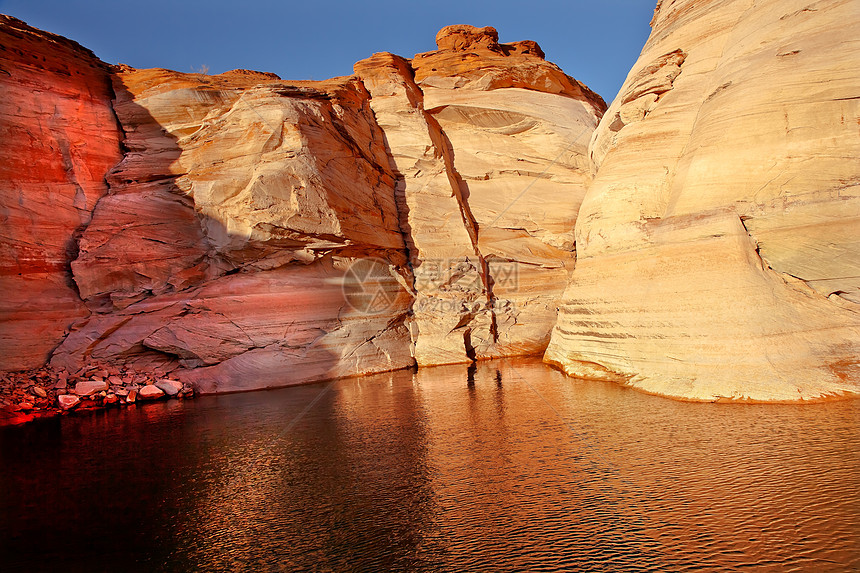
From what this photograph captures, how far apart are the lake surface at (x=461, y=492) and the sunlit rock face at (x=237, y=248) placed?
4528 mm

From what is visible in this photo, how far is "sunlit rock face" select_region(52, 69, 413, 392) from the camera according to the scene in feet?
39.9

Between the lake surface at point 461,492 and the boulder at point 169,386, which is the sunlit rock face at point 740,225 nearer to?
the lake surface at point 461,492

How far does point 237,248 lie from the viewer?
12.7m

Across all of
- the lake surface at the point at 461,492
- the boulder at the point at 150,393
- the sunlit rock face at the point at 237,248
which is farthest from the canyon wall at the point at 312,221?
the lake surface at the point at 461,492

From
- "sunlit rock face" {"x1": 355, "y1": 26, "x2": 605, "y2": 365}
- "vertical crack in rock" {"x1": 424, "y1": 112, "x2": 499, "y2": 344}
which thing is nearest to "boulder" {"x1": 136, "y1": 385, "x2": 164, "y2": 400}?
"sunlit rock face" {"x1": 355, "y1": 26, "x2": 605, "y2": 365}

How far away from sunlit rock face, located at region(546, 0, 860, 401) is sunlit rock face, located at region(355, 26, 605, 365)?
4.69m

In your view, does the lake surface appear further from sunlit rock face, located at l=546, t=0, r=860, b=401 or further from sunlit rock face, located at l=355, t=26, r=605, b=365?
A: sunlit rock face, located at l=355, t=26, r=605, b=365

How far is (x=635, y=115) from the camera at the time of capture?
10.8 metres

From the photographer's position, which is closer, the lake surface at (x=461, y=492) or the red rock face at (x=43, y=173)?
the lake surface at (x=461, y=492)

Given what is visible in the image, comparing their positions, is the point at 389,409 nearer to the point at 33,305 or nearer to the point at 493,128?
the point at 33,305

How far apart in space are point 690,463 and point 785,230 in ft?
15.2

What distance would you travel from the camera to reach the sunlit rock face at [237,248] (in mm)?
12156

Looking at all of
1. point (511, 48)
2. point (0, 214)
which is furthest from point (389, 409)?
point (511, 48)

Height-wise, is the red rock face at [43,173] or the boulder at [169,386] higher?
the red rock face at [43,173]
